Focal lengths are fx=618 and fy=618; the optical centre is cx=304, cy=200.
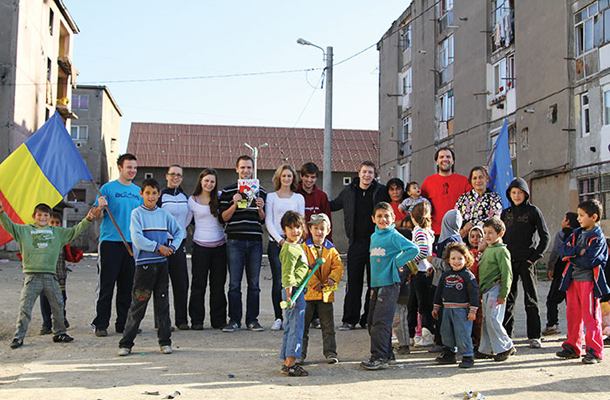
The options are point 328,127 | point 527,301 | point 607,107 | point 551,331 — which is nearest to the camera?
point 527,301

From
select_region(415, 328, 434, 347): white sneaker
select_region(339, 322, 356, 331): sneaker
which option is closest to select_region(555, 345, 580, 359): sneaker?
select_region(415, 328, 434, 347): white sneaker

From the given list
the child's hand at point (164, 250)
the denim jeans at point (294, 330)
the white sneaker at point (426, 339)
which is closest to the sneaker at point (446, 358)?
the white sneaker at point (426, 339)

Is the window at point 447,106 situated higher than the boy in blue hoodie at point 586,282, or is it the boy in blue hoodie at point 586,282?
the window at point 447,106

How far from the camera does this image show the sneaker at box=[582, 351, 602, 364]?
19.7ft

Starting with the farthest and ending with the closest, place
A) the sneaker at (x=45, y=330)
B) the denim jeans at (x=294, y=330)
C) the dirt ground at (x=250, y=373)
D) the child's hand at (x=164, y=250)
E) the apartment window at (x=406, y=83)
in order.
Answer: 1. the apartment window at (x=406, y=83)
2. the sneaker at (x=45, y=330)
3. the child's hand at (x=164, y=250)
4. the denim jeans at (x=294, y=330)
5. the dirt ground at (x=250, y=373)

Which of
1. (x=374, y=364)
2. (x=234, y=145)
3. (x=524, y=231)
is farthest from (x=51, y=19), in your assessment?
(x=374, y=364)

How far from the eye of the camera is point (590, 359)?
19.7 ft

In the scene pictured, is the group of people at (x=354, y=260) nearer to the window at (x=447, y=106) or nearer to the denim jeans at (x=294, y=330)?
the denim jeans at (x=294, y=330)

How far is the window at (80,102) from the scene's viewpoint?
47.5 m

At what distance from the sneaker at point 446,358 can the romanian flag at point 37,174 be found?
4770 millimetres

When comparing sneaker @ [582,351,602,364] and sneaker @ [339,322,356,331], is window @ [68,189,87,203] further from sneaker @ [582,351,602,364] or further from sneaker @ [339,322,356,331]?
sneaker @ [582,351,602,364]

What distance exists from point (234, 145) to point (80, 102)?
40.2 feet

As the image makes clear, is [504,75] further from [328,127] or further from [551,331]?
[551,331]

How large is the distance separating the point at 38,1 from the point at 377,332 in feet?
92.5
